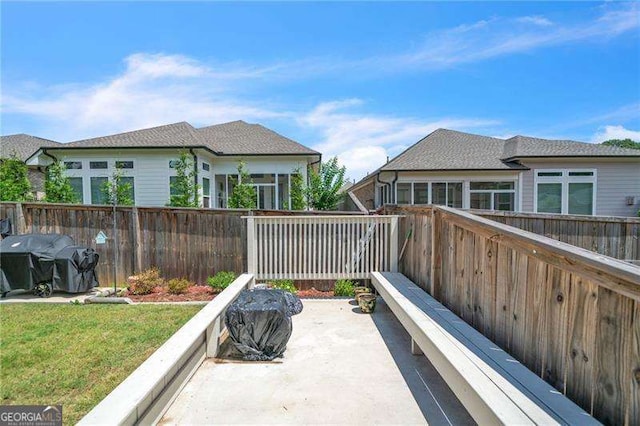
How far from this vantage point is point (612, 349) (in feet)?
5.21

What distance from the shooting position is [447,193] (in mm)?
13656

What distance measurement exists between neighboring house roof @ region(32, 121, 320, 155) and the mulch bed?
6.35m

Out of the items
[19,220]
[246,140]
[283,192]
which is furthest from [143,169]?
[19,220]

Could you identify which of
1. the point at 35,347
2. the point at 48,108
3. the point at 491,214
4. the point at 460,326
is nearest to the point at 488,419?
the point at 460,326

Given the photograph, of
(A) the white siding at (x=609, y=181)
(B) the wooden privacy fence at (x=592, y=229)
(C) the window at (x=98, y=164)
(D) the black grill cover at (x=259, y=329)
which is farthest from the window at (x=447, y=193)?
(C) the window at (x=98, y=164)

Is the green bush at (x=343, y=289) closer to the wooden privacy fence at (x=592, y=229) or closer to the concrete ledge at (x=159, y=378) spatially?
the wooden privacy fence at (x=592, y=229)

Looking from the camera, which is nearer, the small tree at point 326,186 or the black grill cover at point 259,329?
the black grill cover at point 259,329

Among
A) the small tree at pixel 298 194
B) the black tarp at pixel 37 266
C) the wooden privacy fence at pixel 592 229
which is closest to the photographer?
the wooden privacy fence at pixel 592 229

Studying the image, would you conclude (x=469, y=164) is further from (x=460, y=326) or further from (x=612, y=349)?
(x=612, y=349)

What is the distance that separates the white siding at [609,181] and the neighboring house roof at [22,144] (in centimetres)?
1999

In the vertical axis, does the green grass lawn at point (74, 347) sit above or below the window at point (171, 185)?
below

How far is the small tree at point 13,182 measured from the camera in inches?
376

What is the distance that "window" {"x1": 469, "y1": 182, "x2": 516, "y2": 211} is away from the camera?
1349 centimetres

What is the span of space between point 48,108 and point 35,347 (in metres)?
9.72
